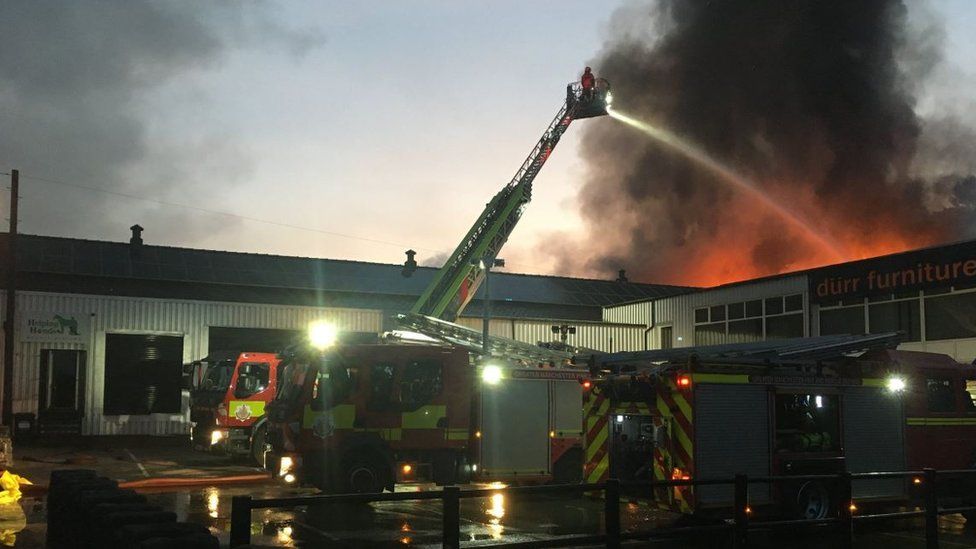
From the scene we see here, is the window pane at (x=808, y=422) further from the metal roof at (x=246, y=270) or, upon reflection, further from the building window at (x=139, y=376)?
the metal roof at (x=246, y=270)

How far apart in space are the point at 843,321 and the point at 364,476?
627 inches

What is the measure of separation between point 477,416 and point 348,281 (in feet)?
79.1

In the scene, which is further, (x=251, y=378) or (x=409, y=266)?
(x=409, y=266)

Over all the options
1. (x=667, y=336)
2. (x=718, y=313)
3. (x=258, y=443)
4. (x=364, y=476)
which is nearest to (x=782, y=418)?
(x=364, y=476)

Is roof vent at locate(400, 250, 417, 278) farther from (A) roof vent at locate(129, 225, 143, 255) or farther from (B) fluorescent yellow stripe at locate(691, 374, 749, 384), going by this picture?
(B) fluorescent yellow stripe at locate(691, 374, 749, 384)

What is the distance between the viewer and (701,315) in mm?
31531

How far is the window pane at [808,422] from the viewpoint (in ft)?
42.3

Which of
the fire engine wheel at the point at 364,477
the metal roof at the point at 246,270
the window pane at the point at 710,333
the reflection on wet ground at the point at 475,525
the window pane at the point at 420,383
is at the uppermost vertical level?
the metal roof at the point at 246,270

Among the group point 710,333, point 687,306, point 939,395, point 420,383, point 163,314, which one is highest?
point 687,306

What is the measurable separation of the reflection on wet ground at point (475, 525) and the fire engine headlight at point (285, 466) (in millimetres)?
653

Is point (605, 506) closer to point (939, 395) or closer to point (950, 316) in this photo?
point (939, 395)

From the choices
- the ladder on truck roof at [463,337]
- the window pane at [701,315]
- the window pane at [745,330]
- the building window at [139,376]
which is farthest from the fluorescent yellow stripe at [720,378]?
the building window at [139,376]

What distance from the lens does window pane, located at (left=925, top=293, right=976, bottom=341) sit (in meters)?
22.6

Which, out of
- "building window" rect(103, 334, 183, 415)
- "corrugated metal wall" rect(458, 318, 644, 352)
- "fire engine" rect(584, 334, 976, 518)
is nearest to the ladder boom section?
"corrugated metal wall" rect(458, 318, 644, 352)
